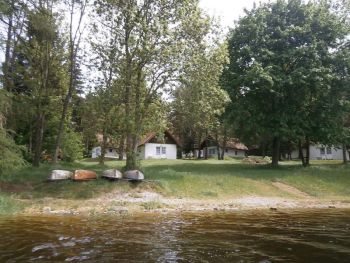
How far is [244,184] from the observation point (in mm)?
29672

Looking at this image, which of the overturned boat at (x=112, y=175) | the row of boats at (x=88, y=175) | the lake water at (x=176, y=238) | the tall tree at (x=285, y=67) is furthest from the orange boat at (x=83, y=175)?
the tall tree at (x=285, y=67)

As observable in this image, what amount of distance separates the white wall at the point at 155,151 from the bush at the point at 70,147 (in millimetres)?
31477

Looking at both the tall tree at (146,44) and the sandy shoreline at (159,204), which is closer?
the sandy shoreline at (159,204)

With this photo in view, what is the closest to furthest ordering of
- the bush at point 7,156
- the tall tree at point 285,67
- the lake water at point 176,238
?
1. the lake water at point 176,238
2. the bush at point 7,156
3. the tall tree at point 285,67

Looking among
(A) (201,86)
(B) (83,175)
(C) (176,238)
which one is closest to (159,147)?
(A) (201,86)

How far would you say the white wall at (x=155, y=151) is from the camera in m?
75.7

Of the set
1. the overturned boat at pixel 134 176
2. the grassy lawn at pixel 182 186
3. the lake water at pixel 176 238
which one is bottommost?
the lake water at pixel 176 238

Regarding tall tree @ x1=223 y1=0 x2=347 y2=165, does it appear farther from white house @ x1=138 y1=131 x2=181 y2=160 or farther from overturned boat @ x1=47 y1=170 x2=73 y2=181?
white house @ x1=138 y1=131 x2=181 y2=160

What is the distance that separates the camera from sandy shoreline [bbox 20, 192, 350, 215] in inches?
818

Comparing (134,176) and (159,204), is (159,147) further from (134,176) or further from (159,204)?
(159,204)

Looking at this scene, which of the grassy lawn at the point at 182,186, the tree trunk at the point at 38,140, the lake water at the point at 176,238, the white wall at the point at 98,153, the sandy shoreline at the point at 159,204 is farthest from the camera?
the white wall at the point at 98,153

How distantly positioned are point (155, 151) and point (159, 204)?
A: 54429 mm

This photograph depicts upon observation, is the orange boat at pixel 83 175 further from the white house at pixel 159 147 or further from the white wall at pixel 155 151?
the white wall at pixel 155 151

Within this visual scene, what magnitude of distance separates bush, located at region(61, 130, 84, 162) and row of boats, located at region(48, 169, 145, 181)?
624 inches
